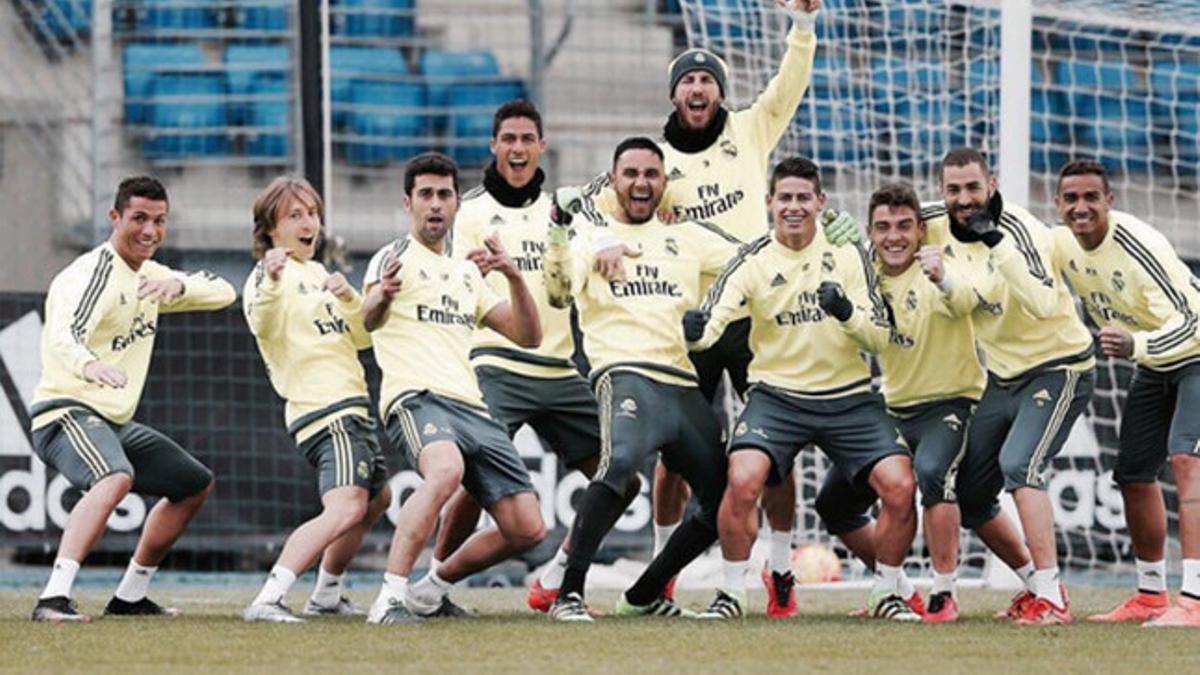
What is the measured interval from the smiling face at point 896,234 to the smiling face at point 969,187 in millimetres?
197

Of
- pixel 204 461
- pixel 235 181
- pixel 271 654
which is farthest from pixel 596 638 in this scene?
pixel 235 181

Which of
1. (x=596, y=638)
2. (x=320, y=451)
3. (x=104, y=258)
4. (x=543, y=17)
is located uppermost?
(x=543, y=17)

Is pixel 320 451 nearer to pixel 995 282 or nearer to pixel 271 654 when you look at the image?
pixel 271 654

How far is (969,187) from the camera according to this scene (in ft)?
32.6

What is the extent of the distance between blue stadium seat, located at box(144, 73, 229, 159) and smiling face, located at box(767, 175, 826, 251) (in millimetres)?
7852

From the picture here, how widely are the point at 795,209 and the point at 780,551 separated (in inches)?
61.9

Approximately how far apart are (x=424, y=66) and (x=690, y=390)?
330 inches

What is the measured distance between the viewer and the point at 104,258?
10.1 m

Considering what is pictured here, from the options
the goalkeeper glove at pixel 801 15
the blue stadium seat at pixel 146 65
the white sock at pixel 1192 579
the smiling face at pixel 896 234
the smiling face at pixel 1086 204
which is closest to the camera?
the white sock at pixel 1192 579

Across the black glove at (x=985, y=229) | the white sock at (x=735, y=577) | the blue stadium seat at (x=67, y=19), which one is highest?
the blue stadium seat at (x=67, y=19)

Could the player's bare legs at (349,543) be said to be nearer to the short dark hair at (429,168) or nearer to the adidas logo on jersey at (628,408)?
the adidas logo on jersey at (628,408)

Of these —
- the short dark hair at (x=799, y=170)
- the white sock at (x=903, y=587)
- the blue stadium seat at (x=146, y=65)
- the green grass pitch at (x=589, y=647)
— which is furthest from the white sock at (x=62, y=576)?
the blue stadium seat at (x=146, y=65)

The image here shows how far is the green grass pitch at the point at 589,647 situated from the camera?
25.4 feet

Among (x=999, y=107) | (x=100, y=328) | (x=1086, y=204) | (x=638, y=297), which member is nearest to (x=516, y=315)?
(x=638, y=297)
